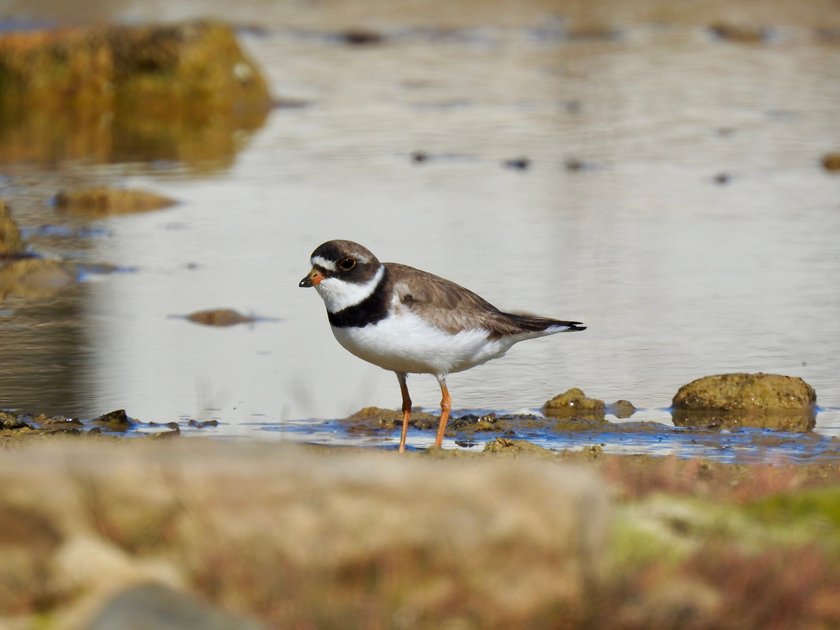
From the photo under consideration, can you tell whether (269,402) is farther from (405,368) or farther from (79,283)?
(79,283)

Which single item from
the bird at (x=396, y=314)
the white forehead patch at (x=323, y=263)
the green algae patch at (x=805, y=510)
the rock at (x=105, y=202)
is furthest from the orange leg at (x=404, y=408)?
the rock at (x=105, y=202)

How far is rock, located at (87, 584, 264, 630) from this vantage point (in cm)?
380

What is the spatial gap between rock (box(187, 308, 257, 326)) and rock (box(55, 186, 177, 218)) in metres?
3.92

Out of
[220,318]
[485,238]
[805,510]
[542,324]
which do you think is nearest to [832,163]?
[485,238]

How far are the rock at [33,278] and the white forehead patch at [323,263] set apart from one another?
442cm

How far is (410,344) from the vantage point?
739 centimetres

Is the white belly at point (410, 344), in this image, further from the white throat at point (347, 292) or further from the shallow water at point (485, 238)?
the shallow water at point (485, 238)

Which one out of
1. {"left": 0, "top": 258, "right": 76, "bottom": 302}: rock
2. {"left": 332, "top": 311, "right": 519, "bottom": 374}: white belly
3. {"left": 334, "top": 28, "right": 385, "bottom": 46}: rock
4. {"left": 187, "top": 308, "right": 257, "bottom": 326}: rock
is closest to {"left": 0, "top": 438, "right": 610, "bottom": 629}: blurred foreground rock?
{"left": 332, "top": 311, "right": 519, "bottom": 374}: white belly

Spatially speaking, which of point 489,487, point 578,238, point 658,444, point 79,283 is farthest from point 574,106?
point 489,487

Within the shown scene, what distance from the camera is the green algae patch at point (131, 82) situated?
2066 centimetres

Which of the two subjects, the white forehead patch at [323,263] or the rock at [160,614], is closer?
the rock at [160,614]

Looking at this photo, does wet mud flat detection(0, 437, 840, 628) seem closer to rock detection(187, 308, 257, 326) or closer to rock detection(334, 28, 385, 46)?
rock detection(187, 308, 257, 326)

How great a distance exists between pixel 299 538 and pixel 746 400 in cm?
486

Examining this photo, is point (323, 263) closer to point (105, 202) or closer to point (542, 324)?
point (542, 324)
